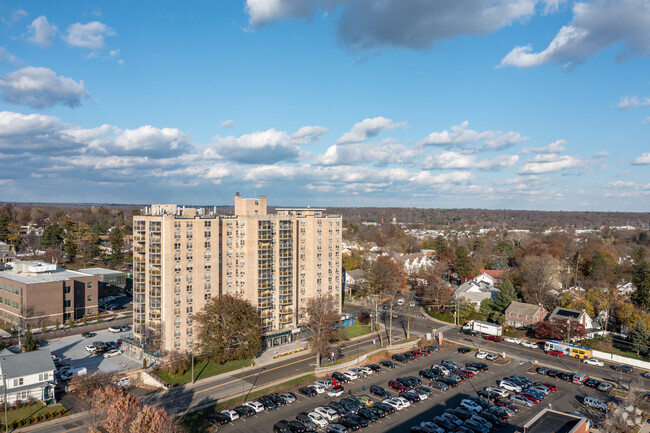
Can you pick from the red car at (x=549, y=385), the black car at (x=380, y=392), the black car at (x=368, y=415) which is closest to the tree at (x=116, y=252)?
the black car at (x=380, y=392)

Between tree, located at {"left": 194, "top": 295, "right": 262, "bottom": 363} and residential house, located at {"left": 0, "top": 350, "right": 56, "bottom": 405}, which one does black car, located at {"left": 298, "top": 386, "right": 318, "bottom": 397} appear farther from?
residential house, located at {"left": 0, "top": 350, "right": 56, "bottom": 405}

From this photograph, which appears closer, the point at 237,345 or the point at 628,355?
the point at 237,345

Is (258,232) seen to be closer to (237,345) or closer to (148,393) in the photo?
(237,345)

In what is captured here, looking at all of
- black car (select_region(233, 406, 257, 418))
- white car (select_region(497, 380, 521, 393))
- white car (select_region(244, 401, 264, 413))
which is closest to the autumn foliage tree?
black car (select_region(233, 406, 257, 418))

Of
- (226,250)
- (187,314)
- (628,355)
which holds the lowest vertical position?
(628,355)

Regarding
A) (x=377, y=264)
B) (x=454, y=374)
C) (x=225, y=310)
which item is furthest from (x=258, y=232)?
(x=377, y=264)
